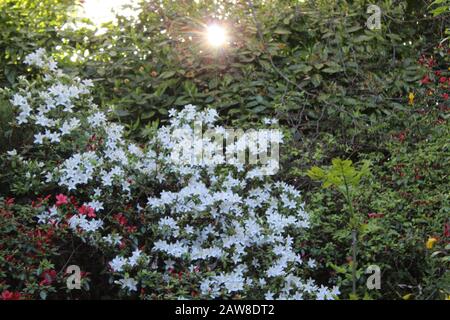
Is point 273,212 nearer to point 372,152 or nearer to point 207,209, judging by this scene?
point 207,209

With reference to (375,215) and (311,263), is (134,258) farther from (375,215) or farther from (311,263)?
(375,215)

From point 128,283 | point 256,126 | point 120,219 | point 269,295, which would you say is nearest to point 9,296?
point 128,283

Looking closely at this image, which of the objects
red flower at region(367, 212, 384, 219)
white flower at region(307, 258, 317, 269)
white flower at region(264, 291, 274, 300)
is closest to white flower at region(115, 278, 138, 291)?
white flower at region(264, 291, 274, 300)

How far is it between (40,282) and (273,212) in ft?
4.77

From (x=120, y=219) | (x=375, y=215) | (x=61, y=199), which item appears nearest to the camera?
(x=61, y=199)

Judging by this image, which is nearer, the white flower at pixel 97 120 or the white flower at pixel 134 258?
the white flower at pixel 134 258

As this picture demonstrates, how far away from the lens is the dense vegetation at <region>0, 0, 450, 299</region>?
4078 millimetres

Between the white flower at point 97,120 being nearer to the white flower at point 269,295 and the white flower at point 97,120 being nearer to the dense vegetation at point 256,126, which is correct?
the dense vegetation at point 256,126

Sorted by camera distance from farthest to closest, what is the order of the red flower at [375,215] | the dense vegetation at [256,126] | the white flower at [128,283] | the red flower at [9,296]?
the red flower at [375,215] < the dense vegetation at [256,126] < the white flower at [128,283] < the red flower at [9,296]

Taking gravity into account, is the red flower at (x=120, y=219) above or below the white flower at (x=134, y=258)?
above

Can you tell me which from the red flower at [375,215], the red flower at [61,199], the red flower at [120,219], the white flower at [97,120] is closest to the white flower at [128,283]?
the red flower at [120,219]

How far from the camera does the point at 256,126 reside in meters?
5.46

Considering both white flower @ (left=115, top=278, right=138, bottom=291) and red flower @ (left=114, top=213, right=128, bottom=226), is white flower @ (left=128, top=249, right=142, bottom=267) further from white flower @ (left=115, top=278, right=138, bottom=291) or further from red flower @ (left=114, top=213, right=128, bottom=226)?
red flower @ (left=114, top=213, right=128, bottom=226)

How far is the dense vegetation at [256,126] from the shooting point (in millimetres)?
4078
